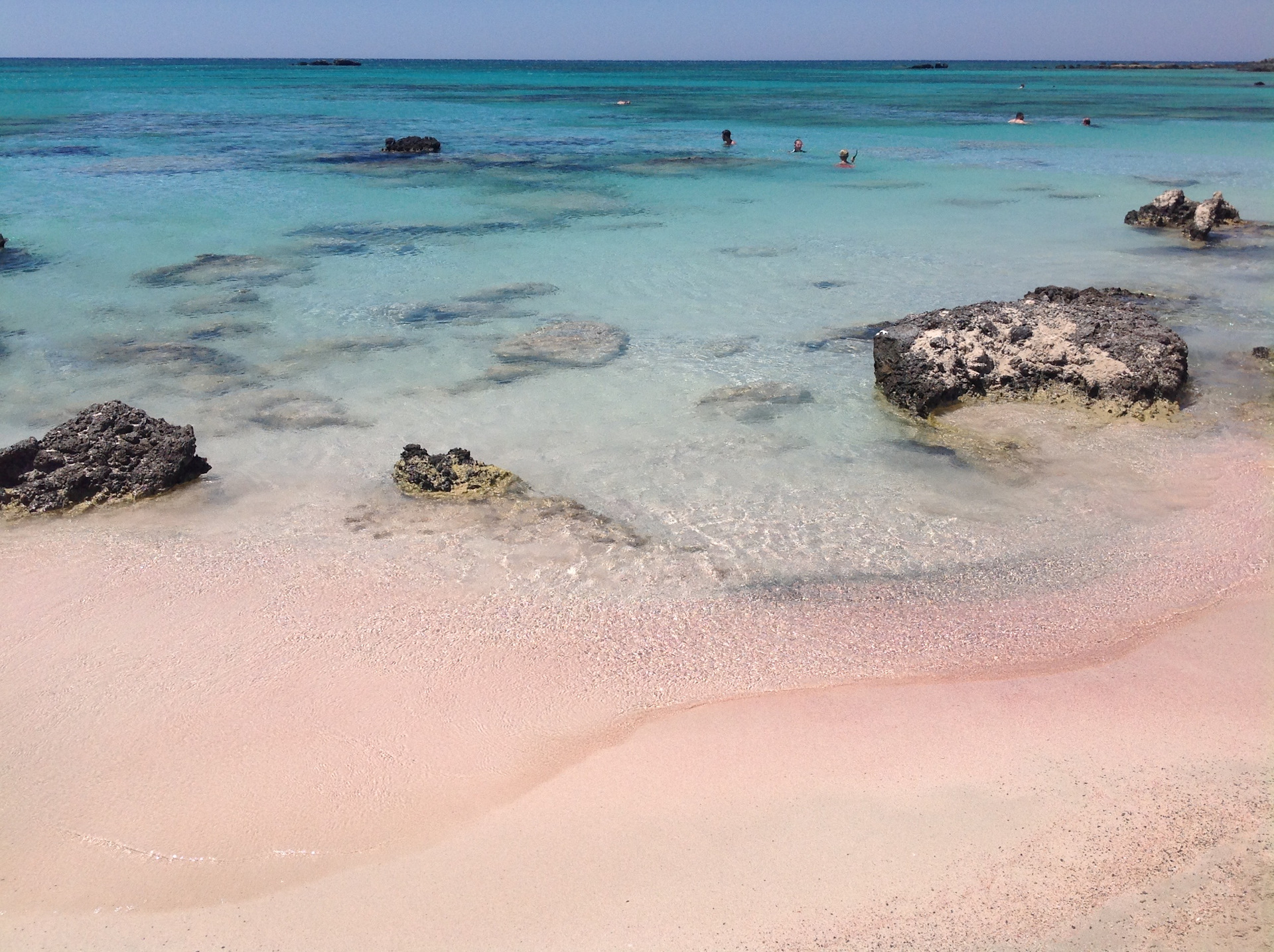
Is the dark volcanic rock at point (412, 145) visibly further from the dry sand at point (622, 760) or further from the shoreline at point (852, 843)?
the shoreline at point (852, 843)

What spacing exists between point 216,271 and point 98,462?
22.4 feet

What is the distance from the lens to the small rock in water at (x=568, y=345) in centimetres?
876

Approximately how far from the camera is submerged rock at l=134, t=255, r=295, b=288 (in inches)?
461

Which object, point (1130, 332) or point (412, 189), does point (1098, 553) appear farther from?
point (412, 189)

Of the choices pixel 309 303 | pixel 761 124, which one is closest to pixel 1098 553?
pixel 309 303

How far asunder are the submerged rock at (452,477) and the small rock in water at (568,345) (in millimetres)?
2498

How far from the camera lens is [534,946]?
3018 mm

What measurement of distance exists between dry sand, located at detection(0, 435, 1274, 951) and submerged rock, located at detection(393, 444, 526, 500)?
0.82 meters

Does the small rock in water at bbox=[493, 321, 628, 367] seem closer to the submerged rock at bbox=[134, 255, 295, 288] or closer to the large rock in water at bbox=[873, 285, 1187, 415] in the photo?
the large rock in water at bbox=[873, 285, 1187, 415]

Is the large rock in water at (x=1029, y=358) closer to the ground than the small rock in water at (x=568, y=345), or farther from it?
farther from it

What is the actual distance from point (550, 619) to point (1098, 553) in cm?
317

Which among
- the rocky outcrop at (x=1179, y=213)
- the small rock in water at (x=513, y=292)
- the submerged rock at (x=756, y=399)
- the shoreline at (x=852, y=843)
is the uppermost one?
the rocky outcrop at (x=1179, y=213)

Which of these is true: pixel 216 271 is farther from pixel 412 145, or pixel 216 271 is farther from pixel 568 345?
pixel 412 145

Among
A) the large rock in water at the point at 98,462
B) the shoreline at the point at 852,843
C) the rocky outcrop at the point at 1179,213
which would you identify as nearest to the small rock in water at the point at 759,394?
the shoreline at the point at 852,843
